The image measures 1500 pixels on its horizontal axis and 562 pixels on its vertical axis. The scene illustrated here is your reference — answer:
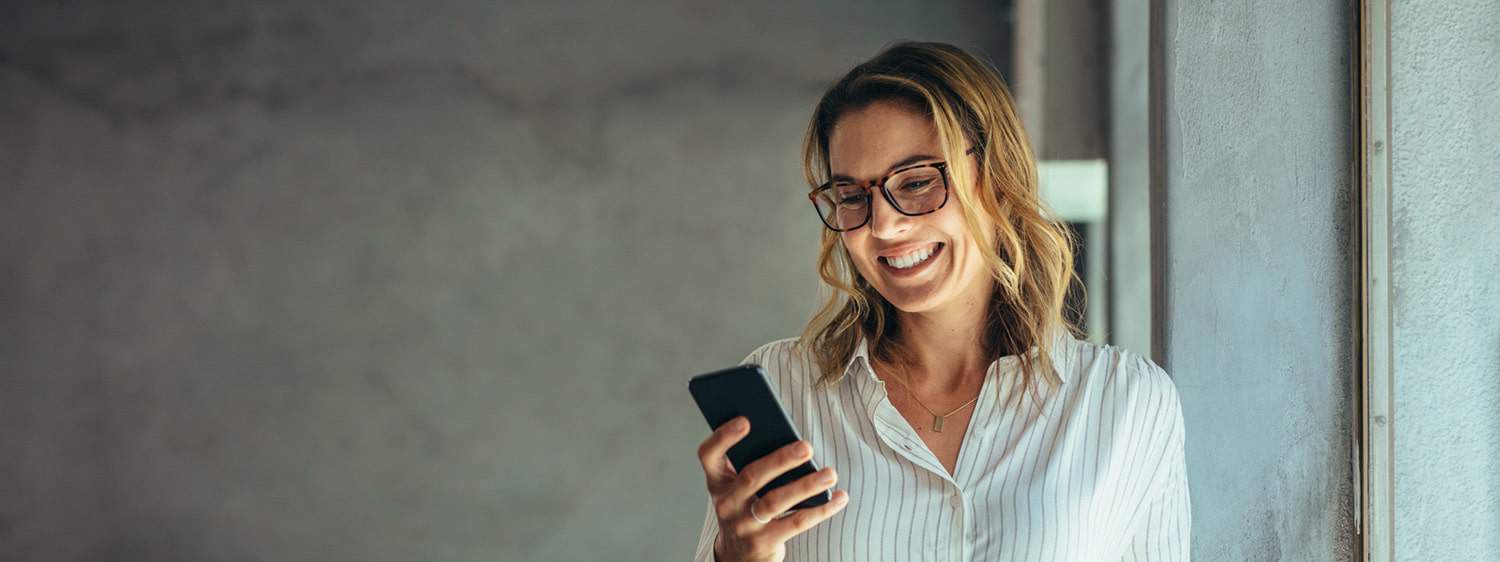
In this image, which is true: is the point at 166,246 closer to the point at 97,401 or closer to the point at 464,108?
the point at 97,401

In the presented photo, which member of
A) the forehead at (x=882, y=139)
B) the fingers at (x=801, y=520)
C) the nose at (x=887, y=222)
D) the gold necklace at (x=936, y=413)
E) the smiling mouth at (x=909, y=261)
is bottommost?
the fingers at (x=801, y=520)

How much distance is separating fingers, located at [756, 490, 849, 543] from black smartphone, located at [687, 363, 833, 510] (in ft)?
0.04

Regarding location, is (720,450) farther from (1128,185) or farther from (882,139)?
(1128,185)

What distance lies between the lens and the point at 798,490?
884mm

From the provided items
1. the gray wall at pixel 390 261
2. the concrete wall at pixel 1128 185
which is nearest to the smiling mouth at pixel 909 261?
the concrete wall at pixel 1128 185

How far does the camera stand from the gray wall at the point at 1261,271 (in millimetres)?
1235

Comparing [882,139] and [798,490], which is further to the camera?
[882,139]

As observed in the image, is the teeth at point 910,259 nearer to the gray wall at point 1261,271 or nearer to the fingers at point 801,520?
the fingers at point 801,520

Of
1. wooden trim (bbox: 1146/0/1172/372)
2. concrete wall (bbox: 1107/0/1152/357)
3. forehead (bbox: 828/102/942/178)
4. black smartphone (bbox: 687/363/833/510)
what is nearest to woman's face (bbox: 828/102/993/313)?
forehead (bbox: 828/102/942/178)

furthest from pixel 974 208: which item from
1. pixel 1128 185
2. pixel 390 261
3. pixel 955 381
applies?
pixel 390 261

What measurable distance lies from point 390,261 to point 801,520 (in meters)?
3.49

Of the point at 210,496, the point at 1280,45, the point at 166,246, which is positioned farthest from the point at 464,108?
the point at 1280,45

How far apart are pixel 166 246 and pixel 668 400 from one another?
1.98m

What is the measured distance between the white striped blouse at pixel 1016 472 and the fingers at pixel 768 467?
0.13 m
